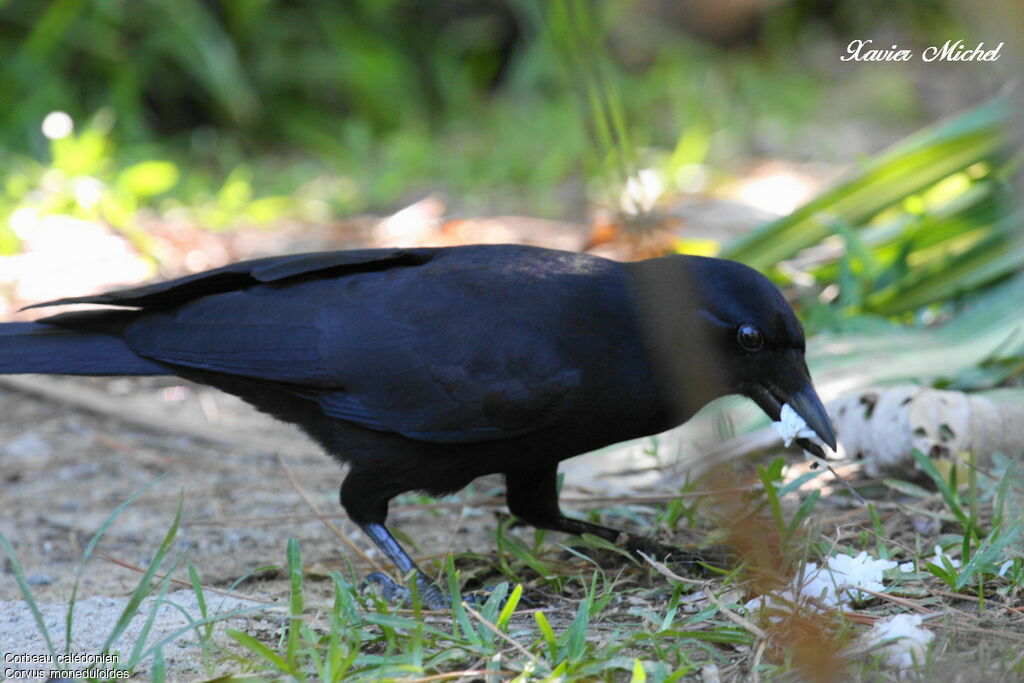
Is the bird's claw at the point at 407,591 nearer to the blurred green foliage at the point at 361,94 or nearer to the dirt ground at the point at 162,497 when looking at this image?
the dirt ground at the point at 162,497

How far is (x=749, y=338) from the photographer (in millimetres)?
2555

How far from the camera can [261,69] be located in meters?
7.43

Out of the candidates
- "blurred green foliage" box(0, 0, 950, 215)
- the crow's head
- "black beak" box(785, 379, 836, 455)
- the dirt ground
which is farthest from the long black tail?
"blurred green foliage" box(0, 0, 950, 215)

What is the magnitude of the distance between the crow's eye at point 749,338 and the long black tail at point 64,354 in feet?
4.75

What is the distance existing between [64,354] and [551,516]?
51.9 inches

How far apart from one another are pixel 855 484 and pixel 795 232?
1.37m

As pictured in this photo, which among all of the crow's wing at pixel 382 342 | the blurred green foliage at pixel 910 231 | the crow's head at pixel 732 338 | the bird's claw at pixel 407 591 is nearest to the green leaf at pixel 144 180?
the crow's wing at pixel 382 342

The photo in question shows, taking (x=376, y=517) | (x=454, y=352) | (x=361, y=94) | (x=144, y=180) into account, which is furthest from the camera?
(x=361, y=94)

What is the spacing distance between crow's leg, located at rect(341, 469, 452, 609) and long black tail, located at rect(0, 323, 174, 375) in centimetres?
58

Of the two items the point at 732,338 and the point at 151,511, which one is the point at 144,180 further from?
the point at 732,338

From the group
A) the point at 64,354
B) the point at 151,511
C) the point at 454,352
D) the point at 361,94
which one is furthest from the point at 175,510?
the point at 361,94

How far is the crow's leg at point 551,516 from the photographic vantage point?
2.80 metres

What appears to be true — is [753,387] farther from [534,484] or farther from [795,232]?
[795,232]

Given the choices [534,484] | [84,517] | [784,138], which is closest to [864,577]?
[534,484]
